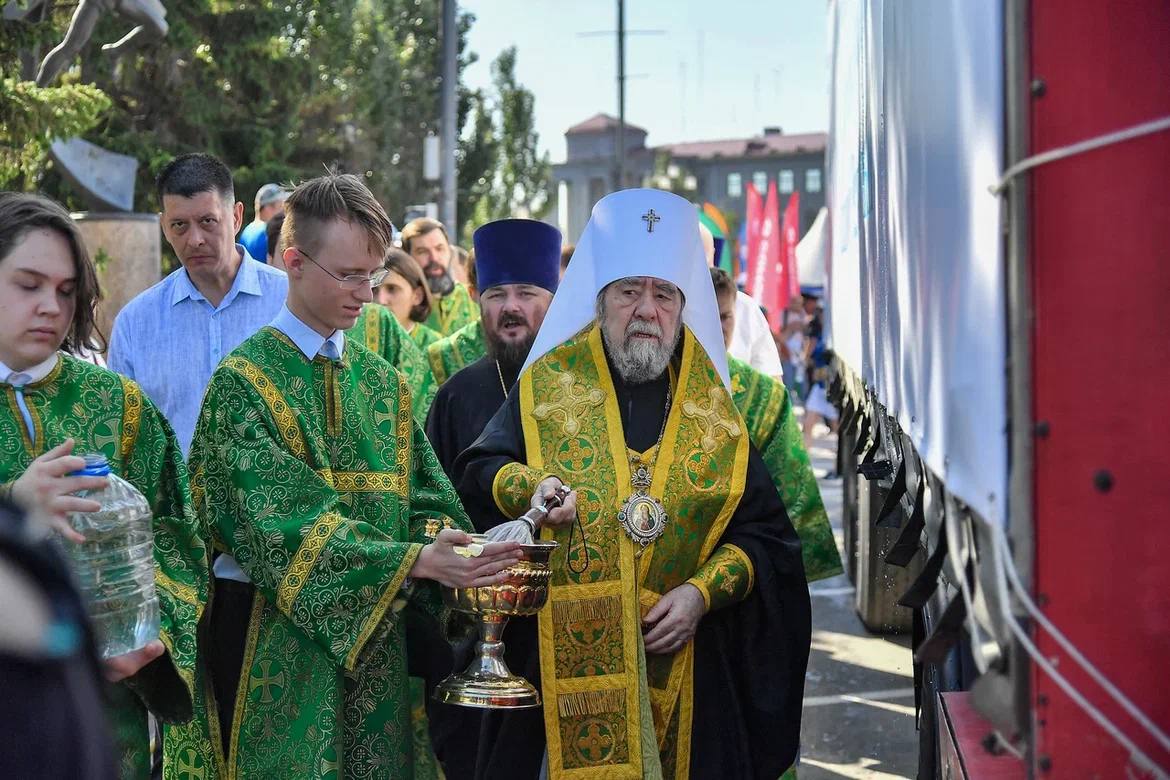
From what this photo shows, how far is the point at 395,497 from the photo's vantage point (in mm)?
3844

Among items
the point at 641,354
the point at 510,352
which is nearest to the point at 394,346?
the point at 510,352

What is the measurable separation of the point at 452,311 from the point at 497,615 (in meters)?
5.96

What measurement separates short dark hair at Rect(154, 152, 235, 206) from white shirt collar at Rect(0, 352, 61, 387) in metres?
1.84

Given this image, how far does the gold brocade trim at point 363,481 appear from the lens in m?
3.77

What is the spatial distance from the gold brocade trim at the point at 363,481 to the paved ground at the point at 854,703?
3.02 meters

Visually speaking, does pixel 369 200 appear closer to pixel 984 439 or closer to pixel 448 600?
pixel 448 600

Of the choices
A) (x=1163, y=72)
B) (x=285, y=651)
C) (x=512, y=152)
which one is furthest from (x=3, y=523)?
(x=512, y=152)

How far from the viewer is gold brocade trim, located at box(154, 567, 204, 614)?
11.4 ft

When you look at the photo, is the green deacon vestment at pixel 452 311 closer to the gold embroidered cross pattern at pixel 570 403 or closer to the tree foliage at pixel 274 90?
the tree foliage at pixel 274 90

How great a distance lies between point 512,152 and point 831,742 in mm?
32788

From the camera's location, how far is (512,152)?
38531 millimetres

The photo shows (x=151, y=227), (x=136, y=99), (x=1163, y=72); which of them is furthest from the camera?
(x=136, y=99)

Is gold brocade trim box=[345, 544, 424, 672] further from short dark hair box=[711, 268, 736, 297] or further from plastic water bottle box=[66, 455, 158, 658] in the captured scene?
short dark hair box=[711, 268, 736, 297]

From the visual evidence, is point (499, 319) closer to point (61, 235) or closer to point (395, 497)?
point (395, 497)
